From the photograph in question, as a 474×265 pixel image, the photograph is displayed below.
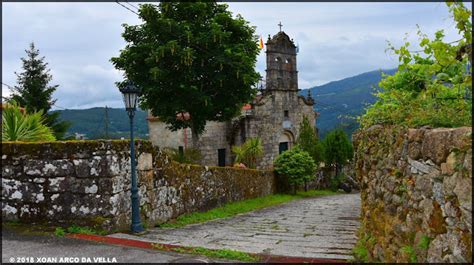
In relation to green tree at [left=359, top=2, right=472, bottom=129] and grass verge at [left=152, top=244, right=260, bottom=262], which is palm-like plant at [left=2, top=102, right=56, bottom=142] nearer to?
grass verge at [left=152, top=244, right=260, bottom=262]

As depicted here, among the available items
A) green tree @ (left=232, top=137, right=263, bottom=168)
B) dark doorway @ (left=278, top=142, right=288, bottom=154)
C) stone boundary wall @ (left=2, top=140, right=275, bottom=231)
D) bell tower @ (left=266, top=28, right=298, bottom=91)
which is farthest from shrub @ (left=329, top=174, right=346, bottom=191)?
stone boundary wall @ (left=2, top=140, right=275, bottom=231)

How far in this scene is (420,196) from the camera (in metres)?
3.82

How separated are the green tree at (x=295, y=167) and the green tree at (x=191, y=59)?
4.56 m

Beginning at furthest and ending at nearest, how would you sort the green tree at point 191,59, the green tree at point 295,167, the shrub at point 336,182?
the shrub at point 336,182, the green tree at point 295,167, the green tree at point 191,59

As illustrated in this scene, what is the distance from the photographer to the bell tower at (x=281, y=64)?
2997cm

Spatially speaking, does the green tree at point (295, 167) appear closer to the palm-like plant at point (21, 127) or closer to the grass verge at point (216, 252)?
the palm-like plant at point (21, 127)

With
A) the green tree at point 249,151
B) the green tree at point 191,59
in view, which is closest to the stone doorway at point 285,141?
the green tree at point 249,151

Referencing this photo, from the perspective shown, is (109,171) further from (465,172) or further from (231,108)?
(231,108)

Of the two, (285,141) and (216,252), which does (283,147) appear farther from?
(216,252)

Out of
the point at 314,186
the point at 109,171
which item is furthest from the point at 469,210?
the point at 314,186

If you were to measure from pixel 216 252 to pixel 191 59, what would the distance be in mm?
12463

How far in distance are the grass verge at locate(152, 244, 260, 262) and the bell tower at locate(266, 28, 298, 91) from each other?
2492cm

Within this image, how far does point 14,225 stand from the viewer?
274 inches

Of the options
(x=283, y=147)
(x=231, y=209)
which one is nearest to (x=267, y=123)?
(x=283, y=147)
